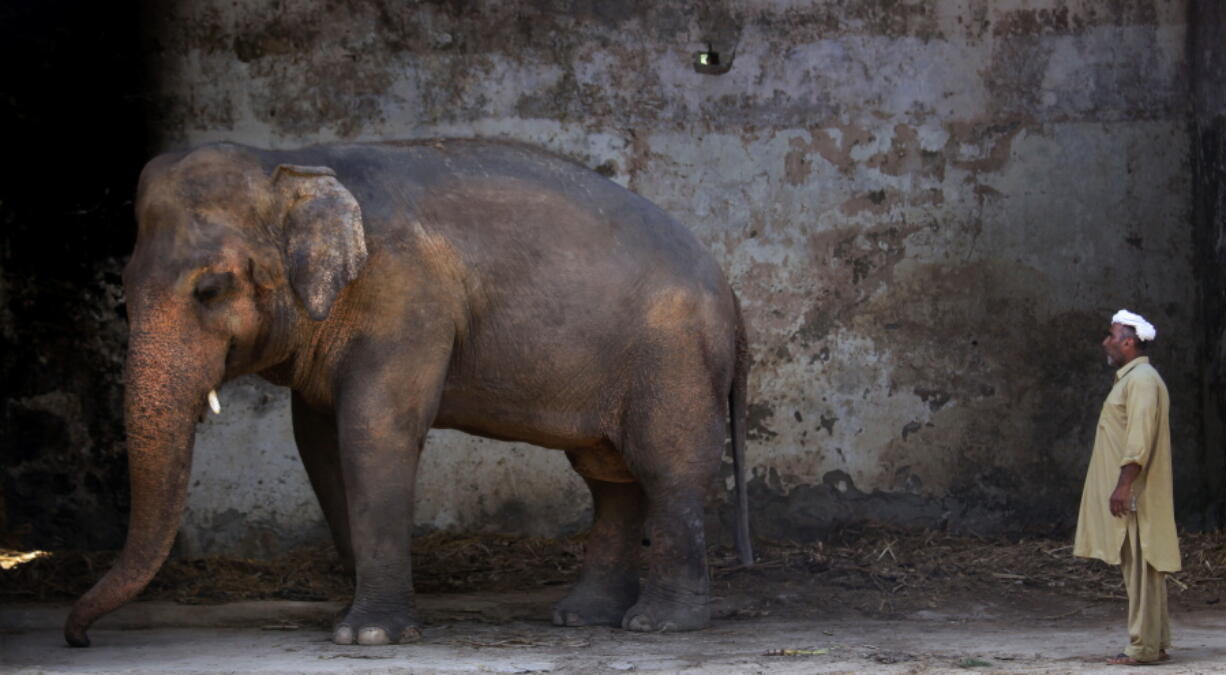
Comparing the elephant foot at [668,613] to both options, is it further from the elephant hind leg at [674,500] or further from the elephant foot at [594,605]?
the elephant foot at [594,605]

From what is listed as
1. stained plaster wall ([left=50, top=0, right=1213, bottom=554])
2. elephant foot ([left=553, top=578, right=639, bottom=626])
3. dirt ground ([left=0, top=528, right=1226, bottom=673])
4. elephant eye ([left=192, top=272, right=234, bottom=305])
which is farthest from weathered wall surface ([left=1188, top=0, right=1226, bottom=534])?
elephant eye ([left=192, top=272, right=234, bottom=305])

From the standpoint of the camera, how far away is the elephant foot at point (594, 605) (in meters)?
7.78

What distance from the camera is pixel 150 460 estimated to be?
21.6 ft

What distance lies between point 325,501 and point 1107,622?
3.29 metres

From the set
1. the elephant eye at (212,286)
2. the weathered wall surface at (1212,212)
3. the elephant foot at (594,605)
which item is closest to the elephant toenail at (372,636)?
the elephant foot at (594,605)

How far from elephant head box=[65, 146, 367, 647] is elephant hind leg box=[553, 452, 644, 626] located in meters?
1.63

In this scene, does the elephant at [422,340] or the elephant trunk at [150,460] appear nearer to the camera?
the elephant trunk at [150,460]

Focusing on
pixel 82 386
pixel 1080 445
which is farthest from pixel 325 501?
pixel 1080 445

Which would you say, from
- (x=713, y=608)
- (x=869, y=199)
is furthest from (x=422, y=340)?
(x=869, y=199)

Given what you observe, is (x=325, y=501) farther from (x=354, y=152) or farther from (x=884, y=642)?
(x=884, y=642)

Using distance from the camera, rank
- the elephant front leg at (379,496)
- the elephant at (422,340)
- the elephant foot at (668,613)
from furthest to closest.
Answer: the elephant foot at (668,613)
the elephant front leg at (379,496)
the elephant at (422,340)

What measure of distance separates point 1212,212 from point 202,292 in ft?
18.0

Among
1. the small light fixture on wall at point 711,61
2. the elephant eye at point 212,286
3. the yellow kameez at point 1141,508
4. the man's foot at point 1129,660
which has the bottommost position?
the man's foot at point 1129,660

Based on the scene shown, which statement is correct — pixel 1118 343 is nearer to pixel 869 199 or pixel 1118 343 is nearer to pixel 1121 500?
pixel 1121 500
